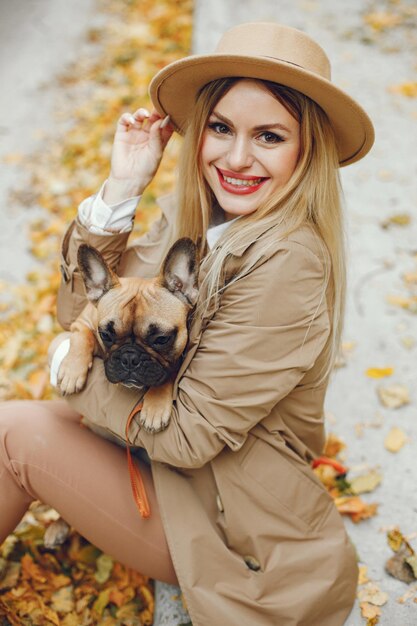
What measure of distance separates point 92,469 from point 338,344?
113 centimetres

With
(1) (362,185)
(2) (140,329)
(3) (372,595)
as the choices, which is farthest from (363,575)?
(1) (362,185)

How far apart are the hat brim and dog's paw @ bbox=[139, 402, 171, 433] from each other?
4.14 ft

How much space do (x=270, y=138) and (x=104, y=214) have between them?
2.72 ft

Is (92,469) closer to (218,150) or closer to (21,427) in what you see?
(21,427)

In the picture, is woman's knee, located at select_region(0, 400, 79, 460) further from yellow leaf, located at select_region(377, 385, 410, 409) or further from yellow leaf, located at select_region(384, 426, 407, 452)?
yellow leaf, located at select_region(377, 385, 410, 409)

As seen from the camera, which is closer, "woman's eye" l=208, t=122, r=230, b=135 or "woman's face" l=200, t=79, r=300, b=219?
→ "woman's face" l=200, t=79, r=300, b=219

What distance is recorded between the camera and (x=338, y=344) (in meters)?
2.50

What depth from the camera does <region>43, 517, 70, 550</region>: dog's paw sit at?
2865 millimetres

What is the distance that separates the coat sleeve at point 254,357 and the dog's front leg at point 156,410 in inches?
2.4

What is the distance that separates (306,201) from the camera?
7.52 feet

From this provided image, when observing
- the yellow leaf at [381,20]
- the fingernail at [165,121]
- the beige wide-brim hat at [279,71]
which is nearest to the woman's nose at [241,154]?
the beige wide-brim hat at [279,71]

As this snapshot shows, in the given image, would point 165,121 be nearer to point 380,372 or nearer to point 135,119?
point 135,119

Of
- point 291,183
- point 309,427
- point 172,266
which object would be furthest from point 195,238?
point 309,427

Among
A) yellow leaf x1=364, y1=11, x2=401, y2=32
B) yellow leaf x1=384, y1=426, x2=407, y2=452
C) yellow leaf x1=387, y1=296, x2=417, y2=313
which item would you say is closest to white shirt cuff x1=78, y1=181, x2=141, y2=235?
yellow leaf x1=384, y1=426, x2=407, y2=452
